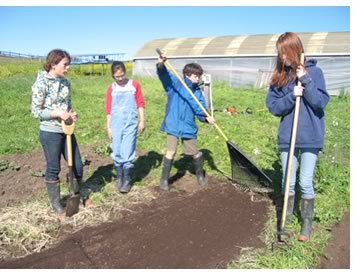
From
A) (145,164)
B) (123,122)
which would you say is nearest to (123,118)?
(123,122)

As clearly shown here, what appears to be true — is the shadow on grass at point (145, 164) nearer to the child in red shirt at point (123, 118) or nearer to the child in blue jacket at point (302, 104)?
the child in red shirt at point (123, 118)

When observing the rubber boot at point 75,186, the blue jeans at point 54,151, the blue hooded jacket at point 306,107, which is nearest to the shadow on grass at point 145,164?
the rubber boot at point 75,186

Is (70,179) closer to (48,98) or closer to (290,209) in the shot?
(48,98)

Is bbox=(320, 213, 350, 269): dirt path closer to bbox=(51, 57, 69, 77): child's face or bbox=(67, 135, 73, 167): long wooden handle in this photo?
bbox=(67, 135, 73, 167): long wooden handle

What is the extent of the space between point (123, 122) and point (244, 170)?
163 cm

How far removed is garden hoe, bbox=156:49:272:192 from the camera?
4.57 meters

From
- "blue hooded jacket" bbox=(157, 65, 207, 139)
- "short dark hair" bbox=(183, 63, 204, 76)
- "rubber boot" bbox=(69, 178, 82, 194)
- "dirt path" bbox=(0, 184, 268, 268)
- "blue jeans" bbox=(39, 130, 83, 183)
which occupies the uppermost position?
"short dark hair" bbox=(183, 63, 204, 76)

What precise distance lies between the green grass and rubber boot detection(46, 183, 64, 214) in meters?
0.53

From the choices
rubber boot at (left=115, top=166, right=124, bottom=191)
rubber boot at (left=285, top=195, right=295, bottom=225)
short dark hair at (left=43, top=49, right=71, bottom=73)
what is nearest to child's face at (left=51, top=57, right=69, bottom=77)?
short dark hair at (left=43, top=49, right=71, bottom=73)

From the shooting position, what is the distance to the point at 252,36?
23.2 metres

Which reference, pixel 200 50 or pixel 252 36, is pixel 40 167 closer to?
pixel 200 50

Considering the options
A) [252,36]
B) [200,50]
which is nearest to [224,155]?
[200,50]

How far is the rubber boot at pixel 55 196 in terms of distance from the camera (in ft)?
13.2

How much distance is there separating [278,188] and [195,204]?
1.15 metres
